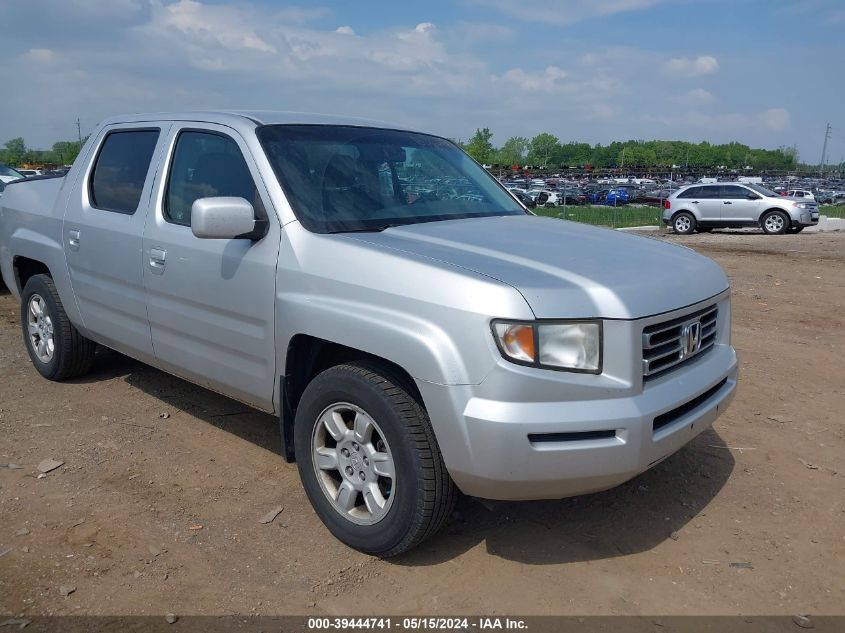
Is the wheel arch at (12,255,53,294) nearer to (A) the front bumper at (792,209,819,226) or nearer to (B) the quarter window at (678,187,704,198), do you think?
(B) the quarter window at (678,187,704,198)

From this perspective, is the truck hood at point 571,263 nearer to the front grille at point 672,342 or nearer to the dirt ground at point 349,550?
the front grille at point 672,342

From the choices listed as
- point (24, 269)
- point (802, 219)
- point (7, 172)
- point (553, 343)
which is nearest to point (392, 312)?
point (553, 343)

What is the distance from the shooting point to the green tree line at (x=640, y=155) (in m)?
156

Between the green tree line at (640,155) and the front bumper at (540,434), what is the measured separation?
14808 centimetres

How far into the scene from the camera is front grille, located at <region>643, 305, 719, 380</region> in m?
2.91

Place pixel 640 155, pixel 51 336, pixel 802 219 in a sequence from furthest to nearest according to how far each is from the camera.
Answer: pixel 640 155, pixel 802 219, pixel 51 336

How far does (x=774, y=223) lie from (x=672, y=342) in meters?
21.2

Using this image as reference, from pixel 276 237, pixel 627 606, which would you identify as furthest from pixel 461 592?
pixel 276 237

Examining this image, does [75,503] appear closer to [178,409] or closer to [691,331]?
[178,409]

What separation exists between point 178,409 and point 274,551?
2052 mm

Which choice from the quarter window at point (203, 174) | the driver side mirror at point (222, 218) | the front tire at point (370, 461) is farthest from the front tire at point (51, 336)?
the front tire at point (370, 461)

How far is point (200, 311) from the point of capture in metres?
3.80

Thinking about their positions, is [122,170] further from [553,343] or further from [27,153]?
[27,153]

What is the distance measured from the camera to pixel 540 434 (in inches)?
A: 107
